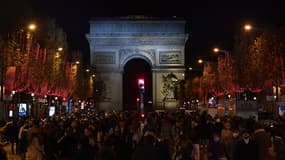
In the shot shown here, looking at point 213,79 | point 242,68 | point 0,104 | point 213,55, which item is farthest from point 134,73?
point 0,104

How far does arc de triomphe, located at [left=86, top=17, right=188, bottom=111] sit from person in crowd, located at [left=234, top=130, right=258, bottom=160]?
10174cm

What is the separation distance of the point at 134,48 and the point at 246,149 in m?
106

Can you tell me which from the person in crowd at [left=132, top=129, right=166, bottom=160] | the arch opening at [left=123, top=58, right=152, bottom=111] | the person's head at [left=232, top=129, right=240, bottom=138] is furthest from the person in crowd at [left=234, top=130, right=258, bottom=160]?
the arch opening at [left=123, top=58, right=152, bottom=111]

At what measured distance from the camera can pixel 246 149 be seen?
1691cm

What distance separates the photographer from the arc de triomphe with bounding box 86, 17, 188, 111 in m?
120

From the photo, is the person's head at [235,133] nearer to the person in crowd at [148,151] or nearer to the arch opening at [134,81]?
the person in crowd at [148,151]

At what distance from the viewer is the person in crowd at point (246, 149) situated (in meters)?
16.9

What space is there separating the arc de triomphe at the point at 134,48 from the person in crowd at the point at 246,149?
102m

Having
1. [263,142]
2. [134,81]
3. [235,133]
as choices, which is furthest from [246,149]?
[134,81]

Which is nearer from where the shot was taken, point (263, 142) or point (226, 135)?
point (263, 142)

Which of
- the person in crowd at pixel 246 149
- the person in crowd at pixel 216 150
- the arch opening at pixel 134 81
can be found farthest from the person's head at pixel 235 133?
the arch opening at pixel 134 81

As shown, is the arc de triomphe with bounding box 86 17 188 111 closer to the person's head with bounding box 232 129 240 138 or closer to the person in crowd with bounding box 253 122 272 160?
the person's head with bounding box 232 129 240 138

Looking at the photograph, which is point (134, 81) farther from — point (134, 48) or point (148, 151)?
point (148, 151)

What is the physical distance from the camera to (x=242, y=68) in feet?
201
